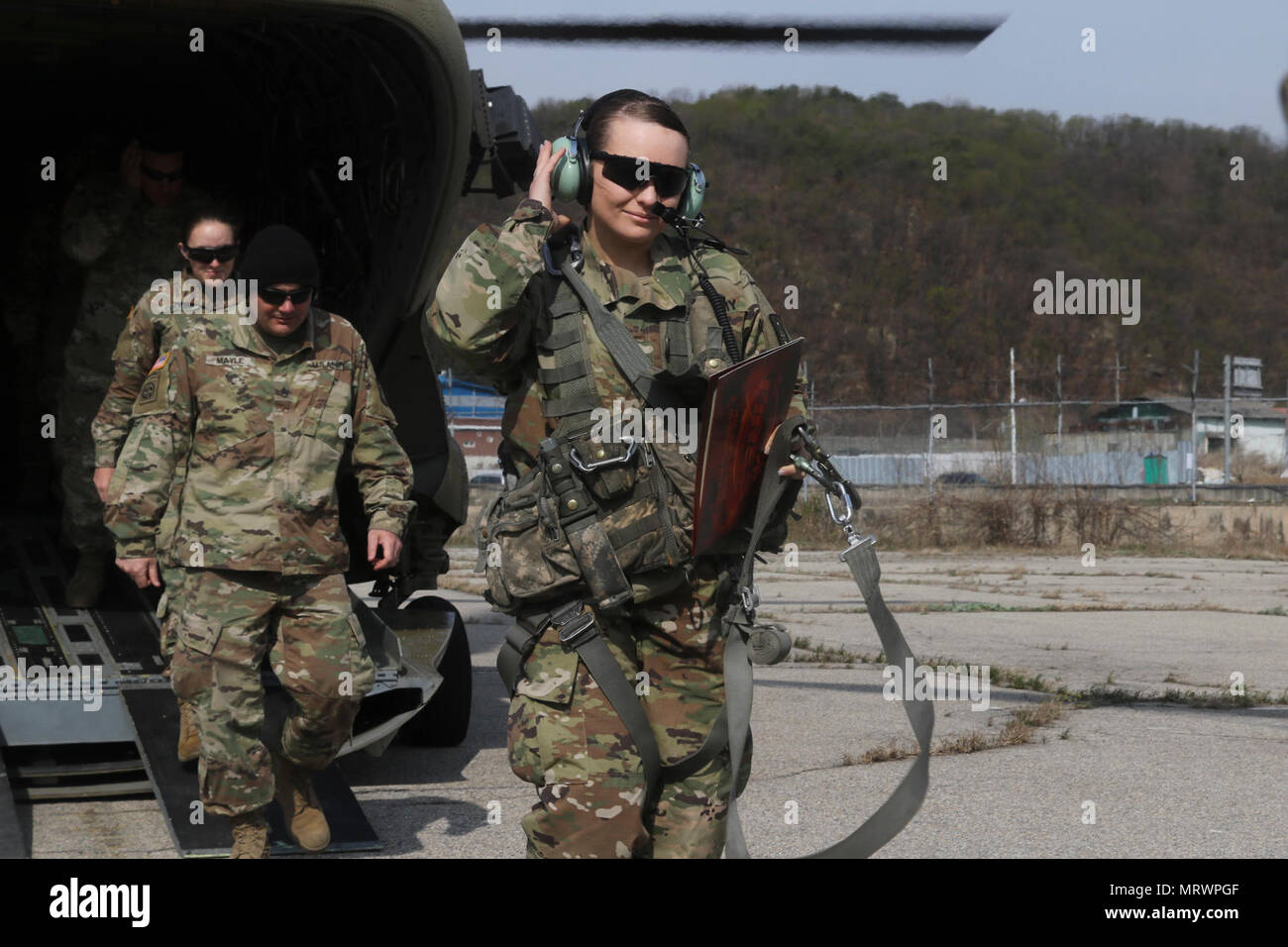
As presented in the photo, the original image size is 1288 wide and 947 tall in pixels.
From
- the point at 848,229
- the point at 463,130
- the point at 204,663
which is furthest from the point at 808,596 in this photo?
the point at 848,229

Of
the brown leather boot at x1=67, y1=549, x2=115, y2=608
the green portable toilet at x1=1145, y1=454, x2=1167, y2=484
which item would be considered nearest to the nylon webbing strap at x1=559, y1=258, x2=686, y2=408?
the brown leather boot at x1=67, y1=549, x2=115, y2=608

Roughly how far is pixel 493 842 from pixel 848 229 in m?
59.2

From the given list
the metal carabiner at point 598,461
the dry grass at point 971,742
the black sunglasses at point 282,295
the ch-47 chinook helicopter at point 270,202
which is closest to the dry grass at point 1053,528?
the dry grass at point 971,742

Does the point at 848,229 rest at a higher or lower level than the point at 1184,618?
higher

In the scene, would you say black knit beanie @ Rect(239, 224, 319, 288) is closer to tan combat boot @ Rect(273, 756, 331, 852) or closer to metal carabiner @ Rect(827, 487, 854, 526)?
tan combat boot @ Rect(273, 756, 331, 852)

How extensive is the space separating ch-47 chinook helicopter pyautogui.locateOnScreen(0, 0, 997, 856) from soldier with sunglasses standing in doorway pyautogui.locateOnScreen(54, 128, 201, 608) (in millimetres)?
262

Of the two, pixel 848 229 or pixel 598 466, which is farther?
pixel 848 229

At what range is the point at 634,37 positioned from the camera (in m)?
4.78

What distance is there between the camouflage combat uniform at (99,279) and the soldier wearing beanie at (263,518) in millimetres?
1726

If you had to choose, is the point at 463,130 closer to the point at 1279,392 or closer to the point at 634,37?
the point at 634,37

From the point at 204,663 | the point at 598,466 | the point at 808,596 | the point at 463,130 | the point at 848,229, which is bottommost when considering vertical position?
the point at 808,596

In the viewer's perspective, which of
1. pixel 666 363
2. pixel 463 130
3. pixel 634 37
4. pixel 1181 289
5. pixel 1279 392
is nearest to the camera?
pixel 666 363

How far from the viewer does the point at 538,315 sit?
3.25 m
